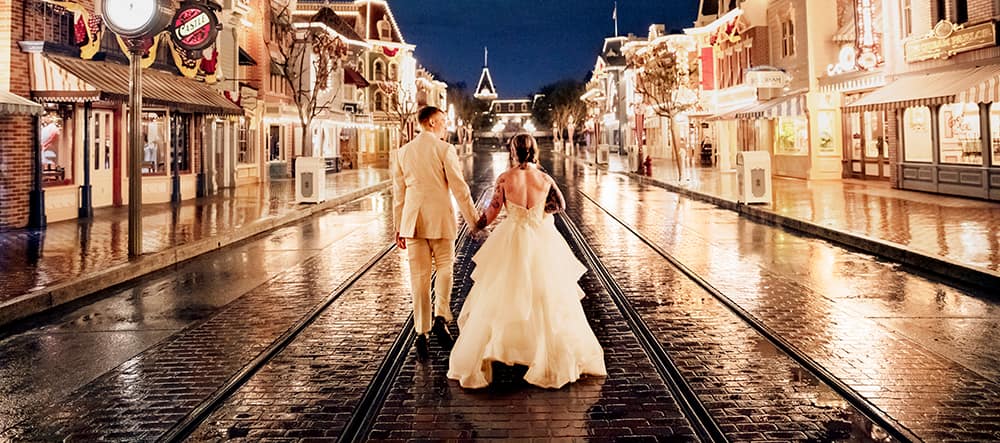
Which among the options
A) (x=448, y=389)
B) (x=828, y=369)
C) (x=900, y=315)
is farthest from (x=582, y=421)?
(x=900, y=315)

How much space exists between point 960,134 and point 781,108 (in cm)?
764

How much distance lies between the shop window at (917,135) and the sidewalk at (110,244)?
677 inches

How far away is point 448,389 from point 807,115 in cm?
2465

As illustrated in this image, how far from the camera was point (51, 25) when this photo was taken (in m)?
15.5

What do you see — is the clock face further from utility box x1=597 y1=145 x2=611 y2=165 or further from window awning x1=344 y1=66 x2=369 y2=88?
utility box x1=597 y1=145 x2=611 y2=165

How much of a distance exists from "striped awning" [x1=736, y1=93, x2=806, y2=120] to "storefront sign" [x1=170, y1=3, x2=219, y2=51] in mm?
19184

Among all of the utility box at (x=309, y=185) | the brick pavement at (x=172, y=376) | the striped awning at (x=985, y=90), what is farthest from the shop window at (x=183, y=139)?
the striped awning at (x=985, y=90)

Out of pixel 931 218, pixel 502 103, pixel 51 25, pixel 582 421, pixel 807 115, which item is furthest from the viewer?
pixel 502 103

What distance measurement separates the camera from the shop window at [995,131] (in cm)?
1720

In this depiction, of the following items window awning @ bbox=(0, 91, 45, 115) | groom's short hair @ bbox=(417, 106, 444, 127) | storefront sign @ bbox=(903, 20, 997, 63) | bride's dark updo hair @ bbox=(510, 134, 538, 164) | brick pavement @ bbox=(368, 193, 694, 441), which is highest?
storefront sign @ bbox=(903, 20, 997, 63)

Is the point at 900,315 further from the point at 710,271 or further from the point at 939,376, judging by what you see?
the point at 710,271

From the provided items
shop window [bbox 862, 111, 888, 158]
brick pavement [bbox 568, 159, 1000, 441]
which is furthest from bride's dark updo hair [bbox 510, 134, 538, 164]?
shop window [bbox 862, 111, 888, 158]

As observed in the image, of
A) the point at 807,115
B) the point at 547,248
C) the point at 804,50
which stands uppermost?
the point at 804,50

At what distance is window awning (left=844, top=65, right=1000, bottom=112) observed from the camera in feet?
50.3
